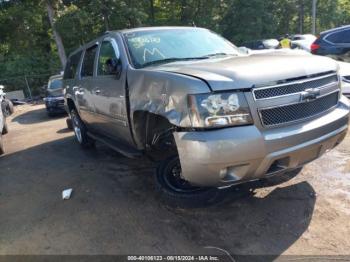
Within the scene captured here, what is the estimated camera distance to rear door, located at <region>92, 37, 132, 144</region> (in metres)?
4.31

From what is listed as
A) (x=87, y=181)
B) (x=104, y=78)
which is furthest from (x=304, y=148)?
(x=87, y=181)

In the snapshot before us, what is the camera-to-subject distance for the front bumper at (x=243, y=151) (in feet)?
9.53

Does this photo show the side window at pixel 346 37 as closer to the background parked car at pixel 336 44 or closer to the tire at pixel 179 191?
the background parked car at pixel 336 44

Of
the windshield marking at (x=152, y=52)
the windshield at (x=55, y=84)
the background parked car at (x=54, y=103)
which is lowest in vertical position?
the background parked car at (x=54, y=103)

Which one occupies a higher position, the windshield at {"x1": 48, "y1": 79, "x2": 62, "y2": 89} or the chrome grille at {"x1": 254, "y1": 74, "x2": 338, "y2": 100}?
the chrome grille at {"x1": 254, "y1": 74, "x2": 338, "y2": 100}

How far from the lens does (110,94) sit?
462 cm

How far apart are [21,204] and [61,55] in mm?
20546

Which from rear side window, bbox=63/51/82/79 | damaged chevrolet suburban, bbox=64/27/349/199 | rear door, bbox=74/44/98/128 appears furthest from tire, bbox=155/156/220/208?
rear side window, bbox=63/51/82/79

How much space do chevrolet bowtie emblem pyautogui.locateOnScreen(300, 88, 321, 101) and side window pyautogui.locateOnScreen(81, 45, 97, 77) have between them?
3334mm

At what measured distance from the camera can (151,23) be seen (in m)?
30.7

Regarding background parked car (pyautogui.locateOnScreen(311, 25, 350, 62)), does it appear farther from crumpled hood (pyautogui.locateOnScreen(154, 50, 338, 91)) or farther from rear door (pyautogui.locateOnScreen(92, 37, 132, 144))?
rear door (pyautogui.locateOnScreen(92, 37, 132, 144))

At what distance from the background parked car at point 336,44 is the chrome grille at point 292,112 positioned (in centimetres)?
692

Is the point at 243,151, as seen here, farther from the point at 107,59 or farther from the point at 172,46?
the point at 107,59

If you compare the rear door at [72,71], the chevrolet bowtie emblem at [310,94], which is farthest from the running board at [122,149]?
the chevrolet bowtie emblem at [310,94]
